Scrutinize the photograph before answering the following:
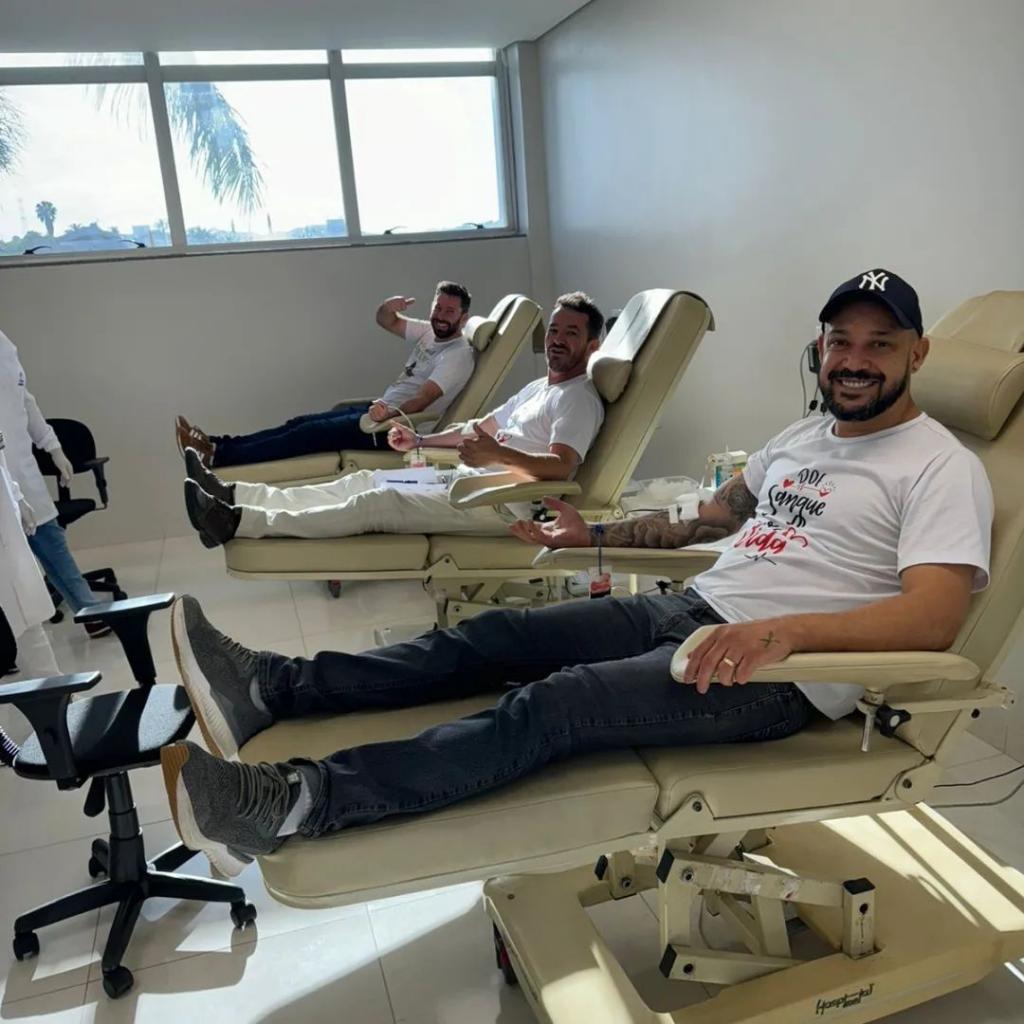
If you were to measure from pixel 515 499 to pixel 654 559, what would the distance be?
24.3 inches

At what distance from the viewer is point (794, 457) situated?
70.3 inches

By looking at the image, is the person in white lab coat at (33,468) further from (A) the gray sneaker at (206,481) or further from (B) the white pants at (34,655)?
(A) the gray sneaker at (206,481)

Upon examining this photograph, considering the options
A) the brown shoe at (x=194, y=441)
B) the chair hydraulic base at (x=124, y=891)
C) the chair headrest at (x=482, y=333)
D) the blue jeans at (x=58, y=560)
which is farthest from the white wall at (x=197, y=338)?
the chair hydraulic base at (x=124, y=891)

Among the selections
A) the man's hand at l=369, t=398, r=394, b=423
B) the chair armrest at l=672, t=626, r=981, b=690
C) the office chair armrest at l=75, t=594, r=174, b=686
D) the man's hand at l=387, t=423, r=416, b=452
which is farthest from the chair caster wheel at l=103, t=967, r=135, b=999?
the man's hand at l=369, t=398, r=394, b=423

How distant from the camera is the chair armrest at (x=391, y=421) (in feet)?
12.6

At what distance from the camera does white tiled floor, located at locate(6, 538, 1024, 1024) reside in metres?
1.64

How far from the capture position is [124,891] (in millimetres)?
1862

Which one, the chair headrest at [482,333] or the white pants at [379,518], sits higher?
the chair headrest at [482,333]

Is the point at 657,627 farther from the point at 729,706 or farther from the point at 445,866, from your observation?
the point at 445,866

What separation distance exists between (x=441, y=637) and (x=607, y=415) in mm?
1299

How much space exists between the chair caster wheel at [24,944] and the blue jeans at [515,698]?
0.76m

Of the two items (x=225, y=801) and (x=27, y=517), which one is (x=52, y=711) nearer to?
A: (x=225, y=801)

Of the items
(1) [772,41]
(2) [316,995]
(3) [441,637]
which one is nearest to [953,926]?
(3) [441,637]

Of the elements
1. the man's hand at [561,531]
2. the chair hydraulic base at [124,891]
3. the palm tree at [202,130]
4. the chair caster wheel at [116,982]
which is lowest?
the chair caster wheel at [116,982]
